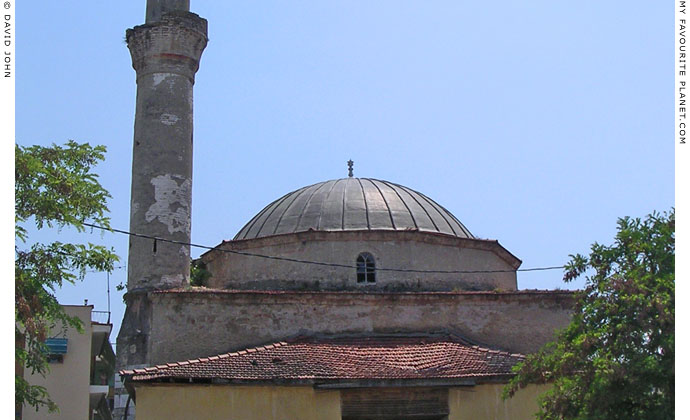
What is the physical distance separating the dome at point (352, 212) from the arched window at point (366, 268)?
64 cm

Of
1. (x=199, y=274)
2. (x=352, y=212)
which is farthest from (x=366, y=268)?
(x=199, y=274)

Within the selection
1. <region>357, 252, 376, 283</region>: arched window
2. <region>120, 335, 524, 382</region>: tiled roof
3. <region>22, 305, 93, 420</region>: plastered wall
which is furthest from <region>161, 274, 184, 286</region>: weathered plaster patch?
<region>22, 305, 93, 420</region>: plastered wall

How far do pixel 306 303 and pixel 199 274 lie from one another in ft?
12.8

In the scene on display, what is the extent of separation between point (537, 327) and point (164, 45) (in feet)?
30.4

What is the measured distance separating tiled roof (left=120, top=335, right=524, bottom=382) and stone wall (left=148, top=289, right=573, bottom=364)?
55 centimetres

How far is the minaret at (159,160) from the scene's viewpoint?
51.1ft

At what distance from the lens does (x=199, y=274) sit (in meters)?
18.8

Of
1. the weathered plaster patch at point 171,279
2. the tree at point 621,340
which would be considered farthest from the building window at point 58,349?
the tree at point 621,340

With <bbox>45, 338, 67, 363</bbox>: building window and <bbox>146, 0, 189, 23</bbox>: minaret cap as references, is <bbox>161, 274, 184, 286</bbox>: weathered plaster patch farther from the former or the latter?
<bbox>45, 338, 67, 363</bbox>: building window

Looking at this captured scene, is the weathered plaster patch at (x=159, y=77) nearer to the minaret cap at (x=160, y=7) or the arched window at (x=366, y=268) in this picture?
the minaret cap at (x=160, y=7)

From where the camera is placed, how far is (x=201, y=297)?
15344 millimetres

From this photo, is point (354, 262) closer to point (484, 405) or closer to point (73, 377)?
point (484, 405)

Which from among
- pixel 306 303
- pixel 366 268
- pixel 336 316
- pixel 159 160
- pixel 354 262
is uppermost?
pixel 159 160

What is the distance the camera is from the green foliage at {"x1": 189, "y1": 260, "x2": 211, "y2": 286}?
18594mm
